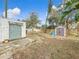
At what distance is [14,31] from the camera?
2723cm

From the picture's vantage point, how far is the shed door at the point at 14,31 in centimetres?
2595

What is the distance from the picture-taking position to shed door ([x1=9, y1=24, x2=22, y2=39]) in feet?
85.1

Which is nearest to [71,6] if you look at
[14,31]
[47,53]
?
[47,53]

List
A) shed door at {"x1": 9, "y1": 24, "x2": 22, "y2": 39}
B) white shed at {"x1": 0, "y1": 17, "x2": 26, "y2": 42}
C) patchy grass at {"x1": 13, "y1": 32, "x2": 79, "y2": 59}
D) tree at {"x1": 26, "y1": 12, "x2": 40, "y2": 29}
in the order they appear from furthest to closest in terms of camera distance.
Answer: tree at {"x1": 26, "y1": 12, "x2": 40, "y2": 29} < shed door at {"x1": 9, "y1": 24, "x2": 22, "y2": 39} < white shed at {"x1": 0, "y1": 17, "x2": 26, "y2": 42} < patchy grass at {"x1": 13, "y1": 32, "x2": 79, "y2": 59}

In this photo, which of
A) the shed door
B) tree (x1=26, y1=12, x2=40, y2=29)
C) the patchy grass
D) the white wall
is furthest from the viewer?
tree (x1=26, y1=12, x2=40, y2=29)

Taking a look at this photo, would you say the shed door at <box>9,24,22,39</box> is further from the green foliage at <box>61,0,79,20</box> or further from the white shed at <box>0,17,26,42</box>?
the green foliage at <box>61,0,79,20</box>

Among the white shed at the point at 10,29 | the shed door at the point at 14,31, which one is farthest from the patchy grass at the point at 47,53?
the shed door at the point at 14,31

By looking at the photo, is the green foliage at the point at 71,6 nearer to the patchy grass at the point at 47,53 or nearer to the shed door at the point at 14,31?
the patchy grass at the point at 47,53

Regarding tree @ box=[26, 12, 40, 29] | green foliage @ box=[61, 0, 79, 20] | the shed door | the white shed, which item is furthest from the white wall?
tree @ box=[26, 12, 40, 29]

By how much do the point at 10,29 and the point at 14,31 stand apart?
1495 millimetres

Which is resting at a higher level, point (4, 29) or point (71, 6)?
point (71, 6)

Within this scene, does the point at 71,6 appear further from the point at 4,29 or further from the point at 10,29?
the point at 10,29

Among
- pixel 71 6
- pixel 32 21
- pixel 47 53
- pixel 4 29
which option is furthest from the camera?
pixel 32 21

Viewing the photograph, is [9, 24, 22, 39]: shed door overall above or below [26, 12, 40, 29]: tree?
below
